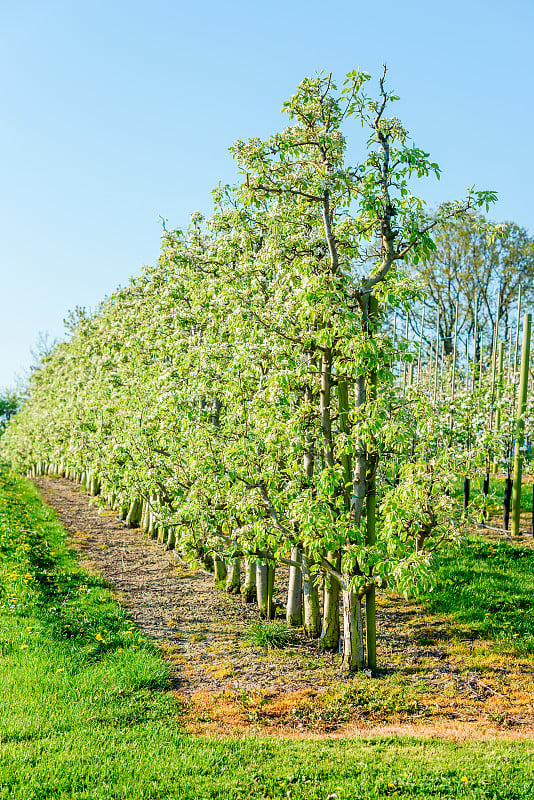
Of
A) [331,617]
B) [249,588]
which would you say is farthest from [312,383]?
[249,588]

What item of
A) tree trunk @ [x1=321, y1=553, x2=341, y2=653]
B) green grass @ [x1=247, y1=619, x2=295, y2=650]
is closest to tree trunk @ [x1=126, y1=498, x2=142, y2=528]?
green grass @ [x1=247, y1=619, x2=295, y2=650]

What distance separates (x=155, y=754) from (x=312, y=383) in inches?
184

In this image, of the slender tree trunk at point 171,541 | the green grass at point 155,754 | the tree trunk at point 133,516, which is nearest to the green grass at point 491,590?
the green grass at point 155,754

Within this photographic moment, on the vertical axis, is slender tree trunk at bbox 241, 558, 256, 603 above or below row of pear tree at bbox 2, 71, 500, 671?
below

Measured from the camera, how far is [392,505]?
23.9 feet

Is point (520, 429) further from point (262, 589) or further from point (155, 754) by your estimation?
point (155, 754)

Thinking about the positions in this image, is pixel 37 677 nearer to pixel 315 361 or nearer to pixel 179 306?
pixel 315 361

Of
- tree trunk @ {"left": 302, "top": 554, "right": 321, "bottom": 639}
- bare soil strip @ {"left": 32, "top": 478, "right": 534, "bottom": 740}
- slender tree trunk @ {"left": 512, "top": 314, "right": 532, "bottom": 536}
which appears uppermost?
slender tree trunk @ {"left": 512, "top": 314, "right": 532, "bottom": 536}

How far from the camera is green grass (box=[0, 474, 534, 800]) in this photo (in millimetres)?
4836

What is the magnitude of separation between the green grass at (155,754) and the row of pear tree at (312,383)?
174cm

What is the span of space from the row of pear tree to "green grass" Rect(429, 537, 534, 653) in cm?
97

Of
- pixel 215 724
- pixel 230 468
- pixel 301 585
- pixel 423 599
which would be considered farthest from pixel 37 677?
pixel 423 599

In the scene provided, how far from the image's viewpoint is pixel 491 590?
9.93 metres

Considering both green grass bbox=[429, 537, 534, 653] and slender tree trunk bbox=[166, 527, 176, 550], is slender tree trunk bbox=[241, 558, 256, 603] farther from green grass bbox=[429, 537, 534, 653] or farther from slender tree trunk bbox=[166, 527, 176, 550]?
slender tree trunk bbox=[166, 527, 176, 550]
